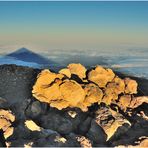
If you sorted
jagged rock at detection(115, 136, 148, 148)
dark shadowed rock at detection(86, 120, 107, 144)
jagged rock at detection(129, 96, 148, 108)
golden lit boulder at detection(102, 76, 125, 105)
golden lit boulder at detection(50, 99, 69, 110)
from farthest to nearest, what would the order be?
jagged rock at detection(129, 96, 148, 108) < golden lit boulder at detection(102, 76, 125, 105) < golden lit boulder at detection(50, 99, 69, 110) < dark shadowed rock at detection(86, 120, 107, 144) < jagged rock at detection(115, 136, 148, 148)

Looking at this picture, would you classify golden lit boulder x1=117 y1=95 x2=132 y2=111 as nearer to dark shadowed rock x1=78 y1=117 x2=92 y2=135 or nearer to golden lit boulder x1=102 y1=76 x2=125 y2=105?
golden lit boulder x1=102 y1=76 x2=125 y2=105

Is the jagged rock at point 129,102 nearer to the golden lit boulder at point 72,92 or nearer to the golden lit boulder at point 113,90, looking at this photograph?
the golden lit boulder at point 113,90

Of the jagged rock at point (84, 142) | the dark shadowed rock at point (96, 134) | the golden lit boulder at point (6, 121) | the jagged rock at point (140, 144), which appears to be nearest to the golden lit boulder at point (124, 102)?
the dark shadowed rock at point (96, 134)

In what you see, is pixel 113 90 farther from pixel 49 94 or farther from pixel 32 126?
pixel 32 126

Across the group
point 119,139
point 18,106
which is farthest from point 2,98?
point 119,139

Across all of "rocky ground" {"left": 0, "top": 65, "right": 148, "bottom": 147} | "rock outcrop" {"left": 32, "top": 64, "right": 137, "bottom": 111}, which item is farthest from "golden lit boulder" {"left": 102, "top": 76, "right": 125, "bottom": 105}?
"rocky ground" {"left": 0, "top": 65, "right": 148, "bottom": 147}

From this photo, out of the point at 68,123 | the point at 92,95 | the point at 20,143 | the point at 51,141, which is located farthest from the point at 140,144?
the point at 20,143
